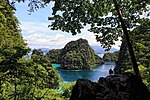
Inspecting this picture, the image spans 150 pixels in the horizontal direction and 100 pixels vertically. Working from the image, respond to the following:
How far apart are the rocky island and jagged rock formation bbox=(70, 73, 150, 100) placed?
489ft

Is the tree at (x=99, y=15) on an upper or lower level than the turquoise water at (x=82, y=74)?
upper

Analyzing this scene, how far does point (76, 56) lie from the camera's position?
164 metres

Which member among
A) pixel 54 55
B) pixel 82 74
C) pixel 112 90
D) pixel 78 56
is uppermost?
pixel 54 55

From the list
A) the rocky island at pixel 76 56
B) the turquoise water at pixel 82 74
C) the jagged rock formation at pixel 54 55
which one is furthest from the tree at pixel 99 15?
the jagged rock formation at pixel 54 55

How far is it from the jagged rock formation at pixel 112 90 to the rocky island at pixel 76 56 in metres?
149

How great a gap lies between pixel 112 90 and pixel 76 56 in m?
156

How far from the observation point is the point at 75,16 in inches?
481

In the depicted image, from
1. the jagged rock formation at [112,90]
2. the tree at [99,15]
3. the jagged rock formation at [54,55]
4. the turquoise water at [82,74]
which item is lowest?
the turquoise water at [82,74]

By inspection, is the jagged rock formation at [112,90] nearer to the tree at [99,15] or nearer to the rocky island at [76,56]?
the tree at [99,15]

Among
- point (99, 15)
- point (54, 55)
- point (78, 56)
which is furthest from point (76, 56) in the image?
point (99, 15)

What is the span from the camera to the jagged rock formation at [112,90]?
329 inches

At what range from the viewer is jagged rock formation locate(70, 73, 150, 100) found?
837cm

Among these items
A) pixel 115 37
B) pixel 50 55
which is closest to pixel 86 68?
pixel 50 55

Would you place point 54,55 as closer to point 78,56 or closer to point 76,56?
point 78,56
